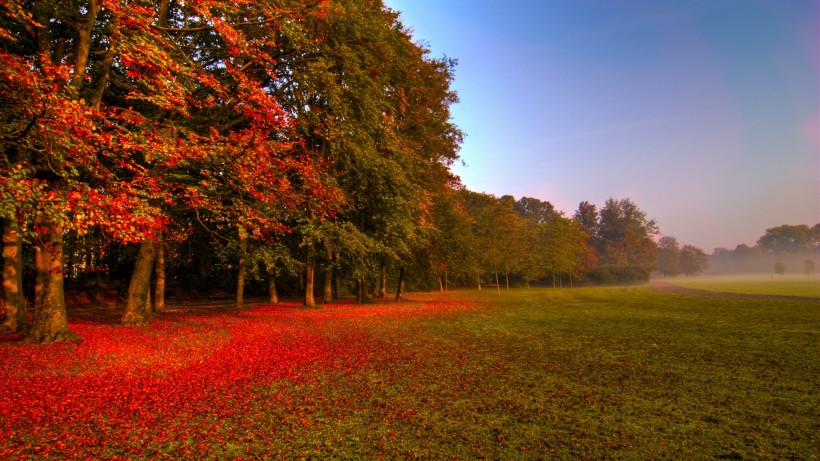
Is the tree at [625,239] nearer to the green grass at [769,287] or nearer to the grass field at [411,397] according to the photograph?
the green grass at [769,287]

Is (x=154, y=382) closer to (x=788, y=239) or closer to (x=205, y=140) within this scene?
(x=205, y=140)

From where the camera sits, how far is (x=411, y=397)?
712cm

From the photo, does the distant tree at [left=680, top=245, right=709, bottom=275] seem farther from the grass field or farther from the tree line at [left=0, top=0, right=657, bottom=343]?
the grass field

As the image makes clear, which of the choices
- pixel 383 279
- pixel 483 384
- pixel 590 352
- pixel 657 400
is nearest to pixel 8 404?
pixel 483 384

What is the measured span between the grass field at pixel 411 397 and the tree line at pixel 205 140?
319 centimetres

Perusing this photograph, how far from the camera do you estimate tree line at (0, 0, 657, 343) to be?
849cm

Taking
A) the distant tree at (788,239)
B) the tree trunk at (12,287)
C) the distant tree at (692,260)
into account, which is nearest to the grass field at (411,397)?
the tree trunk at (12,287)

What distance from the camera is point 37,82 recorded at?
7281 mm

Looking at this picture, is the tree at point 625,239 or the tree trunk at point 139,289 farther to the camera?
the tree at point 625,239

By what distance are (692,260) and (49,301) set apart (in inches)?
7218

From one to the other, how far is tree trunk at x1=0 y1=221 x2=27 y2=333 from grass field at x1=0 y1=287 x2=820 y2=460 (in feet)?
7.39

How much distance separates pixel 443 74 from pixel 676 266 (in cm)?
14645

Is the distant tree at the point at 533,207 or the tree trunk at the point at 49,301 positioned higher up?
the distant tree at the point at 533,207

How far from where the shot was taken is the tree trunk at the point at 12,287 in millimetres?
12867
